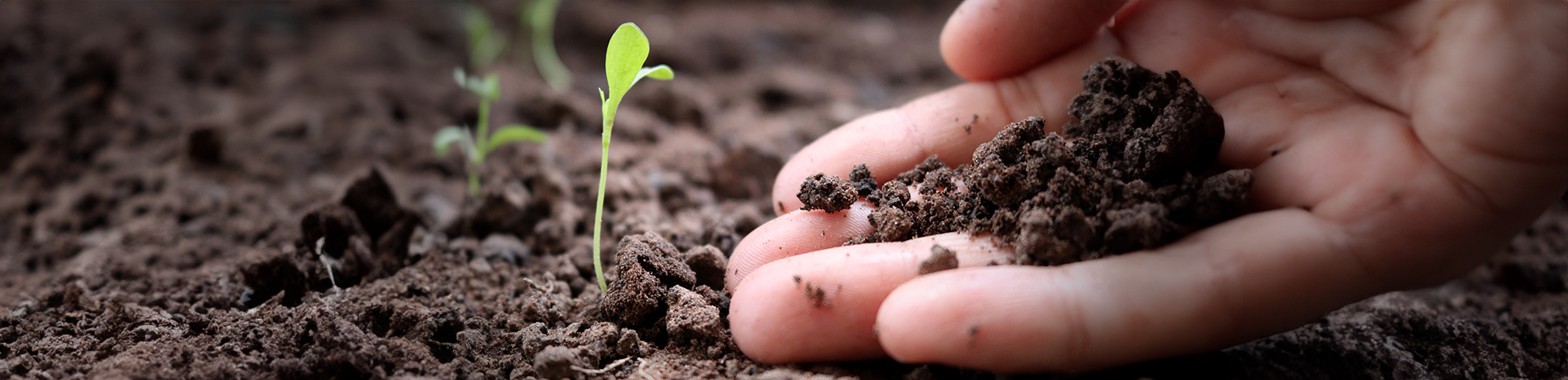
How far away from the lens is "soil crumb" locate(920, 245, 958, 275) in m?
1.44

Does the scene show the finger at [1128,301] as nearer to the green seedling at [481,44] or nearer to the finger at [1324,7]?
the finger at [1324,7]

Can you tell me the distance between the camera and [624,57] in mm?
1522

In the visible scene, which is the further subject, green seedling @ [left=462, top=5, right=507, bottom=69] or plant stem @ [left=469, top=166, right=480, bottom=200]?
green seedling @ [left=462, top=5, right=507, bottom=69]

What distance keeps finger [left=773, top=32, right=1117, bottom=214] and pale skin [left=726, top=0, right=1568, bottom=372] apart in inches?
6.6

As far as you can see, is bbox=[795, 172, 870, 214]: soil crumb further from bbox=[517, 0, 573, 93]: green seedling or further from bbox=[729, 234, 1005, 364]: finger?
bbox=[517, 0, 573, 93]: green seedling

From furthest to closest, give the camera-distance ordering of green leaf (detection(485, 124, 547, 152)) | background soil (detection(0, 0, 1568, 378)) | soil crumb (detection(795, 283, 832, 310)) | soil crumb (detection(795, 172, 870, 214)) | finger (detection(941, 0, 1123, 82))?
green leaf (detection(485, 124, 547, 152))
finger (detection(941, 0, 1123, 82))
soil crumb (detection(795, 172, 870, 214))
background soil (detection(0, 0, 1568, 378))
soil crumb (detection(795, 283, 832, 310))

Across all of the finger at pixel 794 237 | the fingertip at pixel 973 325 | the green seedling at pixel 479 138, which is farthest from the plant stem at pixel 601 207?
the fingertip at pixel 973 325

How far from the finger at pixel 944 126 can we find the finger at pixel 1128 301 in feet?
1.72

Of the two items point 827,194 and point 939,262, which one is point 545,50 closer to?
point 827,194

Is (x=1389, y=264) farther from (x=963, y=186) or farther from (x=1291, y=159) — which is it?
(x=963, y=186)

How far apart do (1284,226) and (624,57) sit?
118cm

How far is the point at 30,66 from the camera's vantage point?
2.64m

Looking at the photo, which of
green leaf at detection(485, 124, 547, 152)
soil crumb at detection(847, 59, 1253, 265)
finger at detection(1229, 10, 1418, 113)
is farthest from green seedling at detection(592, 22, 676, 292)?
finger at detection(1229, 10, 1418, 113)

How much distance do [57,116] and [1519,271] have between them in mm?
4098
